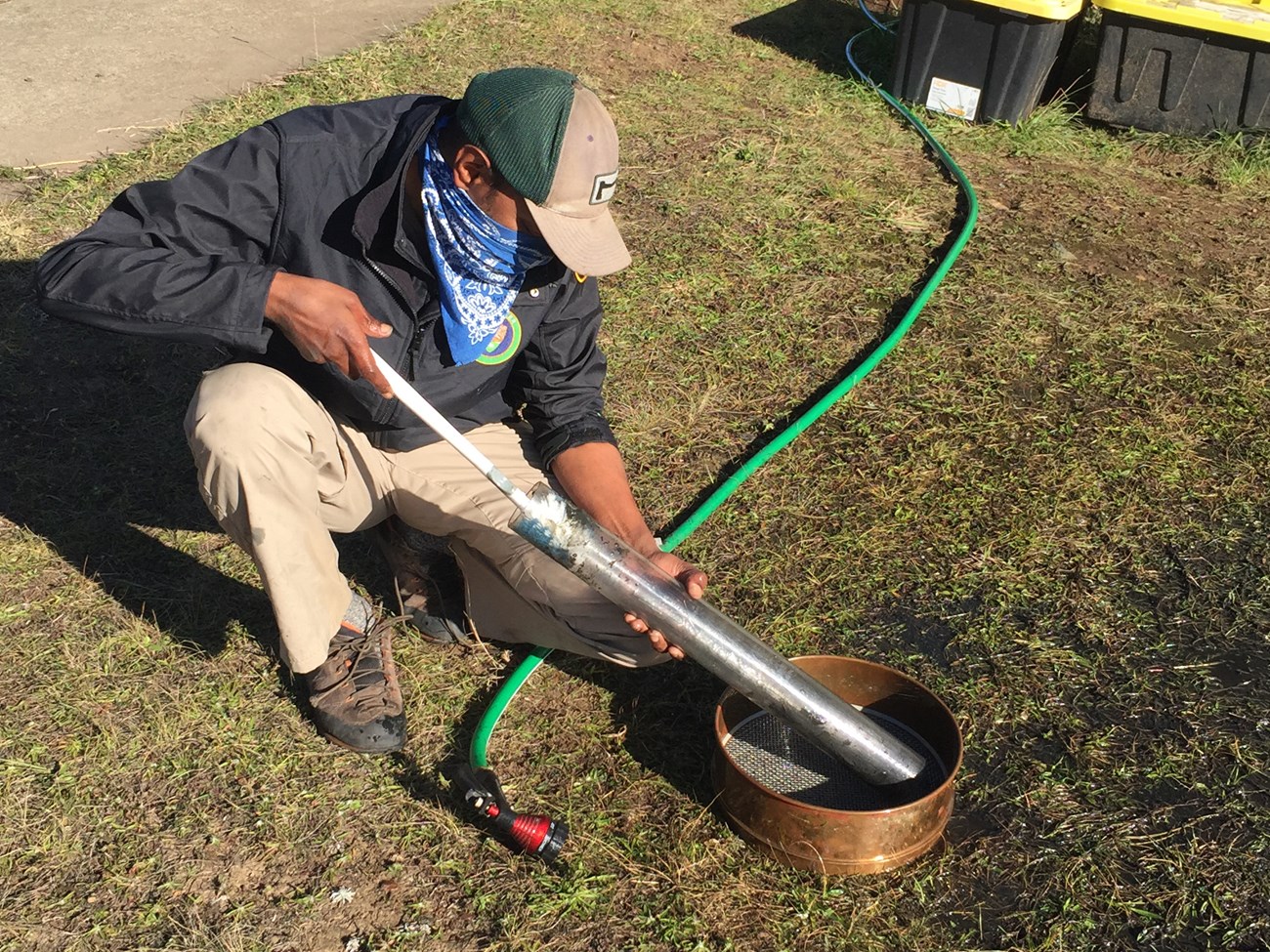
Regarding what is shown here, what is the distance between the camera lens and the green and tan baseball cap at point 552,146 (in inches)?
86.7

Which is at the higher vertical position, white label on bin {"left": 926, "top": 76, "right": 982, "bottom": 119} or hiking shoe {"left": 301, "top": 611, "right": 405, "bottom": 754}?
white label on bin {"left": 926, "top": 76, "right": 982, "bottom": 119}

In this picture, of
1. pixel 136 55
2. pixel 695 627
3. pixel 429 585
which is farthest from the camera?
pixel 136 55

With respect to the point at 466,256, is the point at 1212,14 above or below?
above

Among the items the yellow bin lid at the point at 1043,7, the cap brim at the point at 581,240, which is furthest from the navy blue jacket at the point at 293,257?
the yellow bin lid at the point at 1043,7

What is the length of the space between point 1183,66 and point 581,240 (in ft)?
13.8

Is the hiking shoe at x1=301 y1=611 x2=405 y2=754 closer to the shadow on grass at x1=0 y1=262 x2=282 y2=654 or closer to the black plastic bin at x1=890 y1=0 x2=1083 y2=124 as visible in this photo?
the shadow on grass at x1=0 y1=262 x2=282 y2=654

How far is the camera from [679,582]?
7.78ft

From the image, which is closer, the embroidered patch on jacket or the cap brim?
the cap brim

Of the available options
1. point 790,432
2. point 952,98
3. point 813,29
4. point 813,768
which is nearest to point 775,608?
point 813,768

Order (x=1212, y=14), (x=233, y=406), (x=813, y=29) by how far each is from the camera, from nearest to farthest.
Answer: (x=233, y=406) < (x=1212, y=14) < (x=813, y=29)

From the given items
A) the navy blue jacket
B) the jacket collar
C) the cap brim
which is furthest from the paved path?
the cap brim

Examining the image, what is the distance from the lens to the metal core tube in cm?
216

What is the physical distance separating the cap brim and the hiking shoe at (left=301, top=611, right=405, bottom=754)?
989mm

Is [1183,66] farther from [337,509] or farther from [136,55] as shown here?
[136,55]
